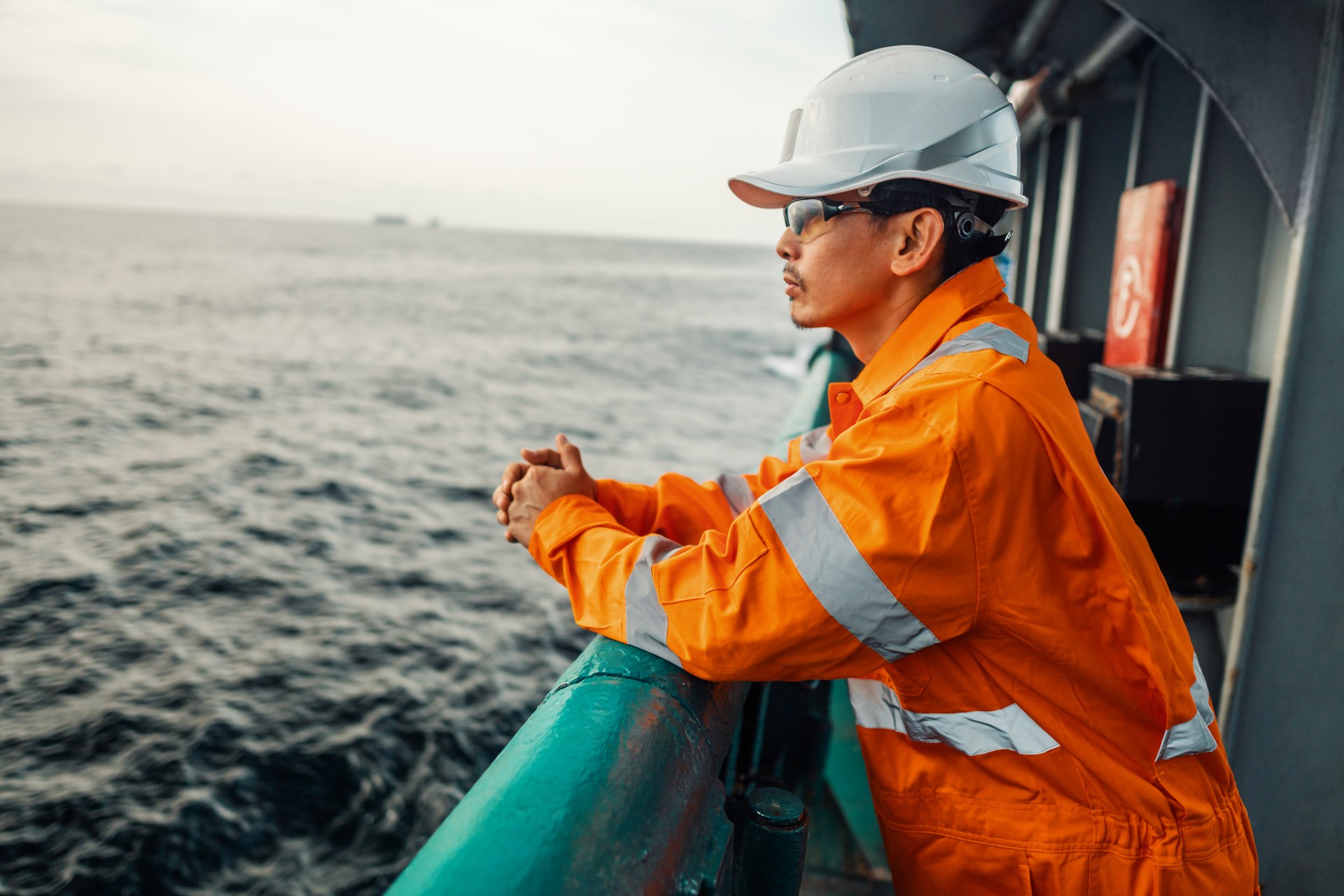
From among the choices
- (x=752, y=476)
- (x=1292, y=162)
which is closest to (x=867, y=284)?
(x=752, y=476)

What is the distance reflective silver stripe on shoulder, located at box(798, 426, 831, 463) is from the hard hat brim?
1.95 ft

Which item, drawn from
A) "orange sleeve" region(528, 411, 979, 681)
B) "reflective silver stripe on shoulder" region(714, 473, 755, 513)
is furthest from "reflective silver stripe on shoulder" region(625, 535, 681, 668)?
"reflective silver stripe on shoulder" region(714, 473, 755, 513)

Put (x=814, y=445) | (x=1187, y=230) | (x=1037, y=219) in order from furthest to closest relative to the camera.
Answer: (x=1037, y=219) < (x=1187, y=230) < (x=814, y=445)

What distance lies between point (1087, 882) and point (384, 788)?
230 inches

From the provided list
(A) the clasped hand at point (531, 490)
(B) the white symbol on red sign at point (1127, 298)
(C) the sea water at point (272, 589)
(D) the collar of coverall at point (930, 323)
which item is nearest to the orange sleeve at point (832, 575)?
(D) the collar of coverall at point (930, 323)

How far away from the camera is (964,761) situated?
1337 mm

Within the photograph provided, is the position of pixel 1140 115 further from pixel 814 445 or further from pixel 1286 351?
pixel 814 445

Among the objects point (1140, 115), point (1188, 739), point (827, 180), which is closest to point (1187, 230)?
point (1140, 115)

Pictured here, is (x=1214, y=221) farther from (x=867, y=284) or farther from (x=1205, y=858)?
(x=1205, y=858)

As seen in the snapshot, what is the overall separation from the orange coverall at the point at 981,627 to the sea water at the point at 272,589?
511 cm

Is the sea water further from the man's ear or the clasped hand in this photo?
the man's ear

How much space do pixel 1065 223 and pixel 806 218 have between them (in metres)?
4.41

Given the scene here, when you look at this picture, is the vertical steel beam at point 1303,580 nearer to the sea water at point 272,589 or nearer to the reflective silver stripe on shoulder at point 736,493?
the reflective silver stripe on shoulder at point 736,493

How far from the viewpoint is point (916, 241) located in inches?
62.7
